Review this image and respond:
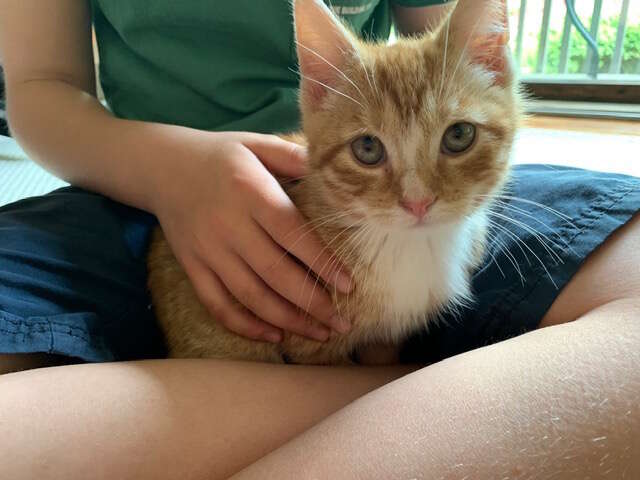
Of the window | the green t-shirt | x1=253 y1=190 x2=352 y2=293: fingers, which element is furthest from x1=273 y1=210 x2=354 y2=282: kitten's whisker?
the window

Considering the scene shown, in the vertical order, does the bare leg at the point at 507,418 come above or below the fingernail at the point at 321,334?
above

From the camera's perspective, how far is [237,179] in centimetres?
90

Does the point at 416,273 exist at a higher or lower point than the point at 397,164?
lower

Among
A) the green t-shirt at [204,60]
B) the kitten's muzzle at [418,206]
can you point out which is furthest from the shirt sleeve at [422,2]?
the kitten's muzzle at [418,206]

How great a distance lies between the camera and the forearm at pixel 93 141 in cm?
104

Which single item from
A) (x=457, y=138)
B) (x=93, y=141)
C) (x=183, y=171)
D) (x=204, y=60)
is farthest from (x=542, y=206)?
(x=93, y=141)

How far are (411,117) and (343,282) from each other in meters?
0.26

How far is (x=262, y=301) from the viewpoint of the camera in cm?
88

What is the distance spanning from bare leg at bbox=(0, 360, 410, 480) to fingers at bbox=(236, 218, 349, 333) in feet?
0.34

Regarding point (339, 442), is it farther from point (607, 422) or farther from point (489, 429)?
point (607, 422)

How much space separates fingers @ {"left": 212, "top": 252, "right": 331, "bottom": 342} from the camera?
88 cm

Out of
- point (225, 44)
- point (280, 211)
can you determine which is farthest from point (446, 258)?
point (225, 44)

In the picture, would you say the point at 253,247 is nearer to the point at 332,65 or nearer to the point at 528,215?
the point at 332,65

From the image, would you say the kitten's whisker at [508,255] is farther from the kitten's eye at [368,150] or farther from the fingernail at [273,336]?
the fingernail at [273,336]
